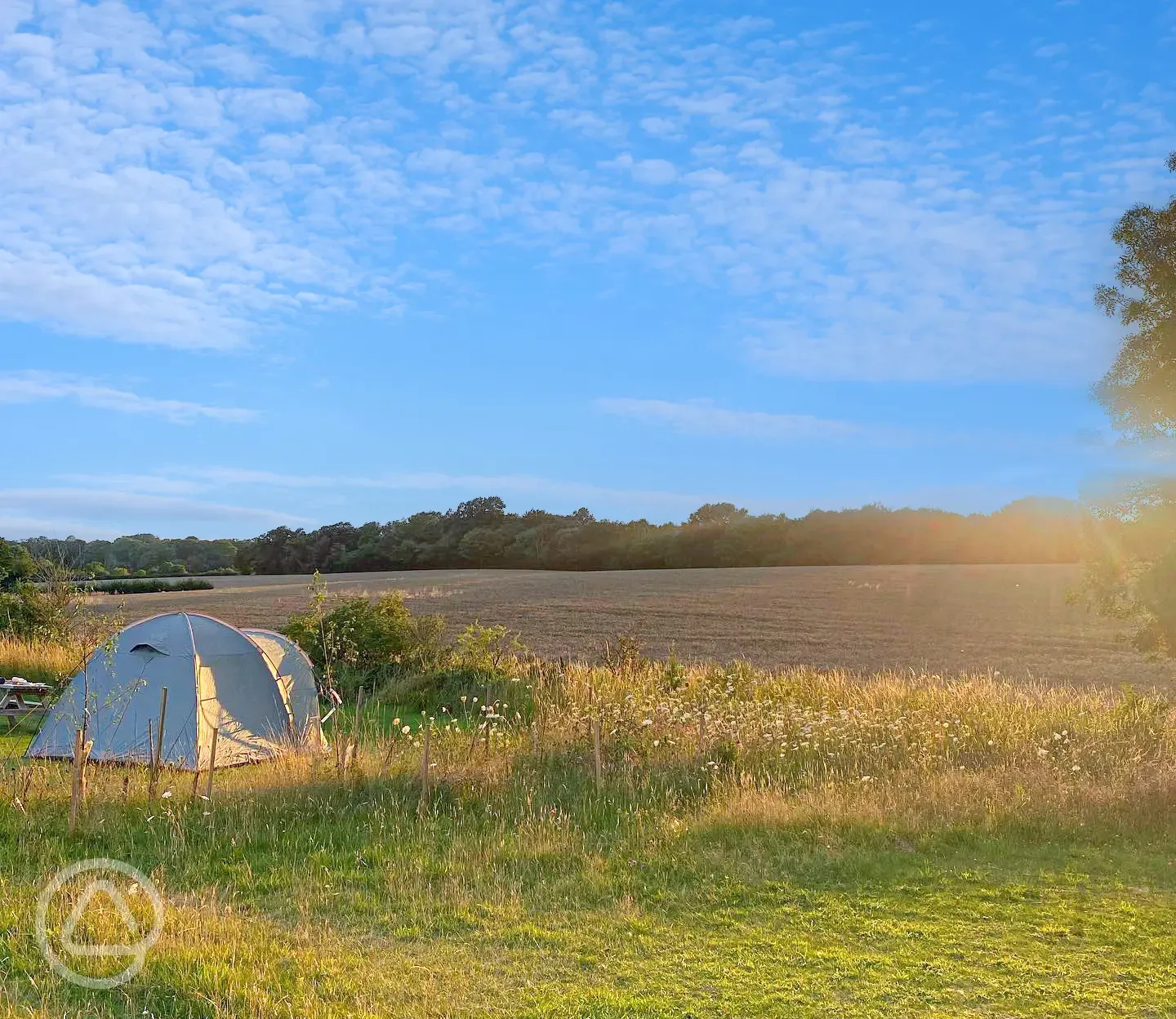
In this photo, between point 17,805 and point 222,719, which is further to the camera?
point 222,719

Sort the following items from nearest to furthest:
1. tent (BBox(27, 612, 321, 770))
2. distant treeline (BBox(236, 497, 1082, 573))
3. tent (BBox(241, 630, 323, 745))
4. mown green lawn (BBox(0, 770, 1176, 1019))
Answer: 1. mown green lawn (BBox(0, 770, 1176, 1019))
2. tent (BBox(27, 612, 321, 770))
3. tent (BBox(241, 630, 323, 745))
4. distant treeline (BBox(236, 497, 1082, 573))

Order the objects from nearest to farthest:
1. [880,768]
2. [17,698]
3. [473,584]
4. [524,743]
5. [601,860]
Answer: [601,860], [880,768], [524,743], [17,698], [473,584]

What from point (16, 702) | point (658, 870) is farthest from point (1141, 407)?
point (16, 702)

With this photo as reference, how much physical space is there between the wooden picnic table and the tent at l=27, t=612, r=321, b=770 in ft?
8.25

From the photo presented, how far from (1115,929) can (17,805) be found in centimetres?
987

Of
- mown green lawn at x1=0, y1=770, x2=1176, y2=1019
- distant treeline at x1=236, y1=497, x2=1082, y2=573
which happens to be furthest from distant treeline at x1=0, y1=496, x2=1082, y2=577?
mown green lawn at x1=0, y1=770, x2=1176, y2=1019

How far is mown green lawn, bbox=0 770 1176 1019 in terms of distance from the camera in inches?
221

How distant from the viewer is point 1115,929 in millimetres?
6820

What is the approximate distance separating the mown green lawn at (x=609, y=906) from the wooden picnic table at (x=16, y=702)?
7233 millimetres

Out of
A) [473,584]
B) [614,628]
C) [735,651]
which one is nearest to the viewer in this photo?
[735,651]

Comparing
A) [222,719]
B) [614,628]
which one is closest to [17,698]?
[222,719]

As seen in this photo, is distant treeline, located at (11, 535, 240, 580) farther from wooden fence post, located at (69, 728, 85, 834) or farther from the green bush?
wooden fence post, located at (69, 728, 85, 834)

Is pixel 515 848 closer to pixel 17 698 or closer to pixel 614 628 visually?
pixel 17 698

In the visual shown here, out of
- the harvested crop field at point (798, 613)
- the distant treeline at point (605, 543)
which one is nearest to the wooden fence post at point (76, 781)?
the harvested crop field at point (798, 613)
